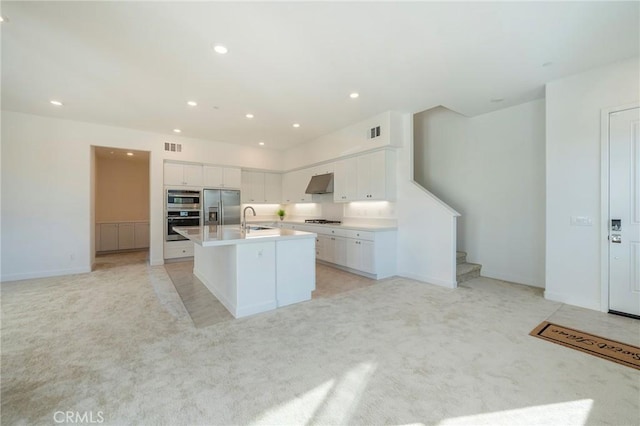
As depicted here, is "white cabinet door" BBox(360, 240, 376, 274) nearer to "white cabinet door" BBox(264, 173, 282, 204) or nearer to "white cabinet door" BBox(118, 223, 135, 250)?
"white cabinet door" BBox(264, 173, 282, 204)

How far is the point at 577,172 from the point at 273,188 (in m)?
6.59

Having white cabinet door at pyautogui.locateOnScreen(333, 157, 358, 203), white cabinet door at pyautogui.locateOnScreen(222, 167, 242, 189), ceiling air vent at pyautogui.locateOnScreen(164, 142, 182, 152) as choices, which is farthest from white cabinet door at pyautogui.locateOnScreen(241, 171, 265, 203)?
white cabinet door at pyautogui.locateOnScreen(333, 157, 358, 203)

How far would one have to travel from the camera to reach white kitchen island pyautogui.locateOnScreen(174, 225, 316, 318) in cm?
313

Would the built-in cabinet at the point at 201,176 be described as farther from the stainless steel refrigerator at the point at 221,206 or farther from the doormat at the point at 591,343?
the doormat at the point at 591,343

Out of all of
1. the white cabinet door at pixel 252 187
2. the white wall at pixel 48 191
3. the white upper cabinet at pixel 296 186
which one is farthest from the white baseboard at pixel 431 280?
the white wall at pixel 48 191

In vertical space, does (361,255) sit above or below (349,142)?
below

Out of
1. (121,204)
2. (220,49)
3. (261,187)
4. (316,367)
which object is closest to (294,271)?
(316,367)

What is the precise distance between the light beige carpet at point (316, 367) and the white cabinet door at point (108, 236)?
14.8 feet

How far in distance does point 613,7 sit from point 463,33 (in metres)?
1.17

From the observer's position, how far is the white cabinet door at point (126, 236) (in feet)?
25.9

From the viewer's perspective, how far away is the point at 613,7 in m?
2.26

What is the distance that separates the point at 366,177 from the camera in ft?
17.1

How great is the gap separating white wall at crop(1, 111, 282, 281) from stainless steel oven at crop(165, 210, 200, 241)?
4.68 ft

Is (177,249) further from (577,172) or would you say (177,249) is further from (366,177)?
(577,172)
